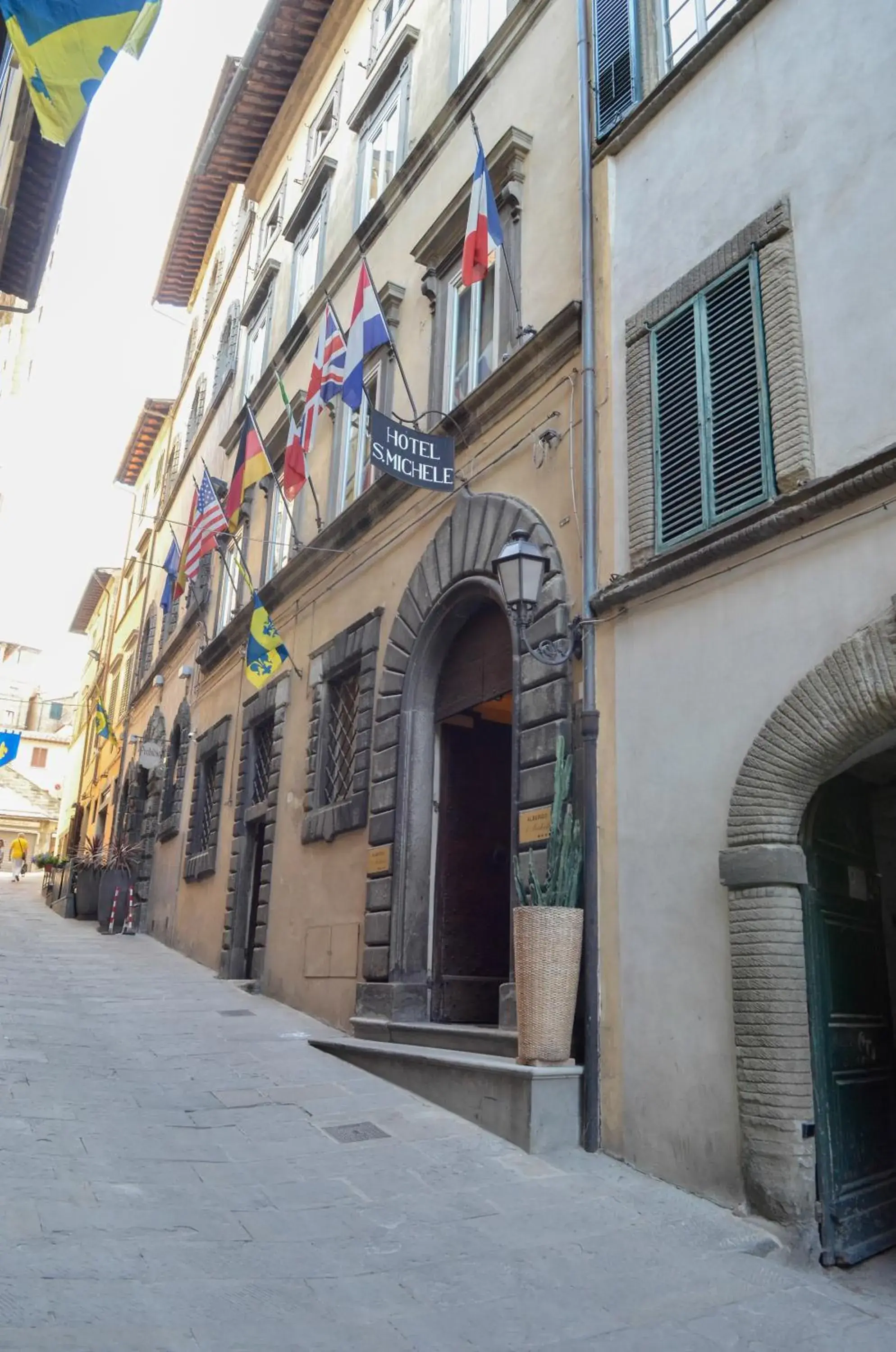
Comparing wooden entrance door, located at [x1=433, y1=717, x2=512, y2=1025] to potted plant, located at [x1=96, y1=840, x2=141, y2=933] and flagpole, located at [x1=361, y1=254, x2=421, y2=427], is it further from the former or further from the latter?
potted plant, located at [x1=96, y1=840, x2=141, y2=933]

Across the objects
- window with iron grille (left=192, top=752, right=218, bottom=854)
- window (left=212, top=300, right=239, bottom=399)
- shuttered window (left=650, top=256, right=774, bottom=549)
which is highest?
window (left=212, top=300, right=239, bottom=399)

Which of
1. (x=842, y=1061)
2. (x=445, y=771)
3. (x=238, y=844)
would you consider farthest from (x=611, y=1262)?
(x=238, y=844)

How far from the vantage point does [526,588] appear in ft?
22.0

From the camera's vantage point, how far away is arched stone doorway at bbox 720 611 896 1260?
4.88 metres

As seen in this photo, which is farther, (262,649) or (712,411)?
(262,649)

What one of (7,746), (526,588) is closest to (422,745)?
(526,588)

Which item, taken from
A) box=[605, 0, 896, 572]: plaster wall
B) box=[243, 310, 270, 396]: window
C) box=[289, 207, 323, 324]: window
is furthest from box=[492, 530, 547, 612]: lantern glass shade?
box=[243, 310, 270, 396]: window

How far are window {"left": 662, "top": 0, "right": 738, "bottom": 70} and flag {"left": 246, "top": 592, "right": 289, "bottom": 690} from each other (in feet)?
22.5

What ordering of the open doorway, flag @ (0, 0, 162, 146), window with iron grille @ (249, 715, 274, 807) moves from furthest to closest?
window with iron grille @ (249, 715, 274, 807)
the open doorway
flag @ (0, 0, 162, 146)

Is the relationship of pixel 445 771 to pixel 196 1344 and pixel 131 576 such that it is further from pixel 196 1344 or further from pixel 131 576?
pixel 131 576

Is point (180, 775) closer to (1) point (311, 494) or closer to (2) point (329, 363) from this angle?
(1) point (311, 494)

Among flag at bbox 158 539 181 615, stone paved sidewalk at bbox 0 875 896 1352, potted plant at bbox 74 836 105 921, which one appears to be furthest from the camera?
potted plant at bbox 74 836 105 921

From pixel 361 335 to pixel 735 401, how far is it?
14.6 feet

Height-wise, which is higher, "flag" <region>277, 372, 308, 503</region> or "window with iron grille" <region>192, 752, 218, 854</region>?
"flag" <region>277, 372, 308, 503</region>
